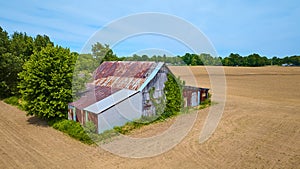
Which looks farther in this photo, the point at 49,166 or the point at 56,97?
the point at 56,97

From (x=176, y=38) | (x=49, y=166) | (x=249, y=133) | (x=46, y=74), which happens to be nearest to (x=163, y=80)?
(x=176, y=38)

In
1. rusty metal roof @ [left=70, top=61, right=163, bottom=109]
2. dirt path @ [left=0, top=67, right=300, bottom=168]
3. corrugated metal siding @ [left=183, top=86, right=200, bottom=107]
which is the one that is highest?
rusty metal roof @ [left=70, top=61, right=163, bottom=109]

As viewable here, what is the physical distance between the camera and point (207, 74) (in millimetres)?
55656

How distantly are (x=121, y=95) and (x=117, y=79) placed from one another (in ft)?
11.4

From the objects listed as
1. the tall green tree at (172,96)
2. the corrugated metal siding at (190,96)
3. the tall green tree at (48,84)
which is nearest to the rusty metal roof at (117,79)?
the tall green tree at (48,84)

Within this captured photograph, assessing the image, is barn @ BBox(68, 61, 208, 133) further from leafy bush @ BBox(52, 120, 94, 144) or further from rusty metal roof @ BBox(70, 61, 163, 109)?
leafy bush @ BBox(52, 120, 94, 144)

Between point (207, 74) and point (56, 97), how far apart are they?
48296 mm

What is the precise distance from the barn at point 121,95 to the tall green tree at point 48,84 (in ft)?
2.87

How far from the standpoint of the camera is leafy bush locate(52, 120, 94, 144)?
36.8 feet

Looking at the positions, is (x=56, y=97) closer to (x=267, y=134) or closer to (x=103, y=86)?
(x=103, y=86)

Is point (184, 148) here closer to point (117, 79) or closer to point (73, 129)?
point (73, 129)

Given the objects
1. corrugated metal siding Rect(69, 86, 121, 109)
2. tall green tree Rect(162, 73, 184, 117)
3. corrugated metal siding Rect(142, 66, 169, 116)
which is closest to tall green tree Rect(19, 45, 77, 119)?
corrugated metal siding Rect(69, 86, 121, 109)

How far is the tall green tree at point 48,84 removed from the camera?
12.8 meters

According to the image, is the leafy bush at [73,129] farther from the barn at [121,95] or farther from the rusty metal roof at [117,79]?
the rusty metal roof at [117,79]
